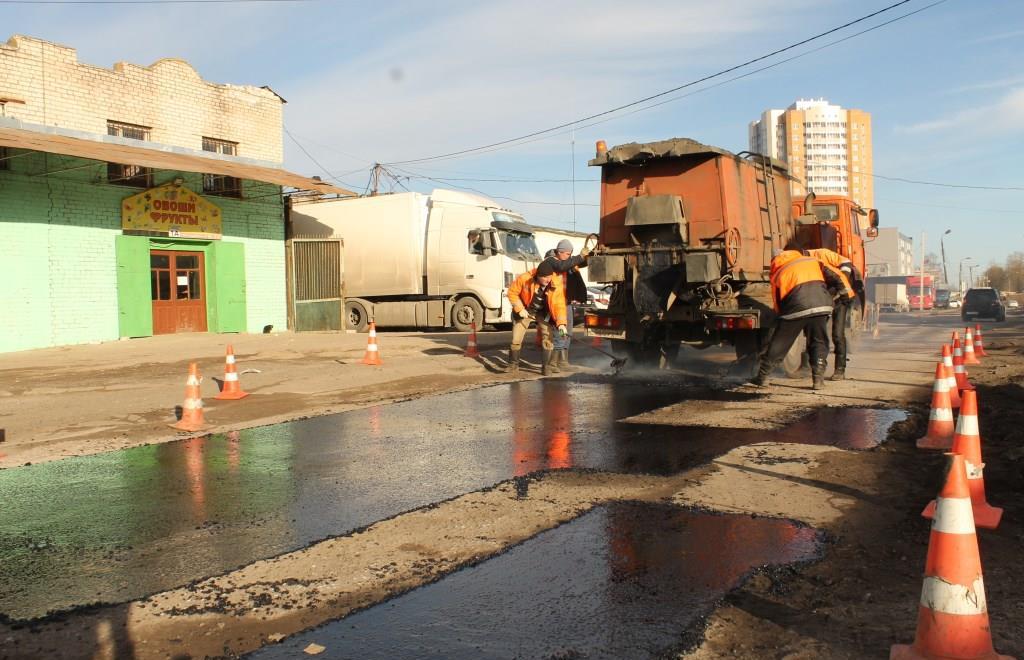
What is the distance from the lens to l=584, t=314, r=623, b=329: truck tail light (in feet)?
41.2

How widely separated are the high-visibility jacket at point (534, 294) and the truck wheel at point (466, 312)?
9227mm

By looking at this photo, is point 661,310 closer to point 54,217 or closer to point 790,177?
point 790,177

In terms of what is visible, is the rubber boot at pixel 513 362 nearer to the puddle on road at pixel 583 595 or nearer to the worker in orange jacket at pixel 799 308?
the worker in orange jacket at pixel 799 308

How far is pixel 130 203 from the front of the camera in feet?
62.6

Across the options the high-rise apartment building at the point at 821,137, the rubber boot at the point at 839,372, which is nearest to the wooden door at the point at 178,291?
the rubber boot at the point at 839,372

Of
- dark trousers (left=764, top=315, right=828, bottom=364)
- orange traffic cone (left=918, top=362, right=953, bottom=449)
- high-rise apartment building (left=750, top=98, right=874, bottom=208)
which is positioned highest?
high-rise apartment building (left=750, top=98, right=874, bottom=208)

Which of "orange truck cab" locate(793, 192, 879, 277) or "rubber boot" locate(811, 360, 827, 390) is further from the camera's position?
A: "orange truck cab" locate(793, 192, 879, 277)

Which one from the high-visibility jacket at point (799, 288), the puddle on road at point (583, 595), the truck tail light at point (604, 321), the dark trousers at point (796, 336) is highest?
the high-visibility jacket at point (799, 288)

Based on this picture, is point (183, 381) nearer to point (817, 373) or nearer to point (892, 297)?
point (817, 373)

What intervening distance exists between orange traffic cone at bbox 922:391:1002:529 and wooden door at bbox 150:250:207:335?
1864cm

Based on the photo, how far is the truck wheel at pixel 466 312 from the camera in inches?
876

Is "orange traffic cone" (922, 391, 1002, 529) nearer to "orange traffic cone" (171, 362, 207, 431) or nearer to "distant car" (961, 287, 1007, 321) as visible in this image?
"orange traffic cone" (171, 362, 207, 431)

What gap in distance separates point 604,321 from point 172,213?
12319 millimetres

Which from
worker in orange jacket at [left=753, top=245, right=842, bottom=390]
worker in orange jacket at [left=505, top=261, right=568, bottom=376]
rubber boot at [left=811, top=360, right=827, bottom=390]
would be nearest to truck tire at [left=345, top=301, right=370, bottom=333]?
worker in orange jacket at [left=505, top=261, right=568, bottom=376]
